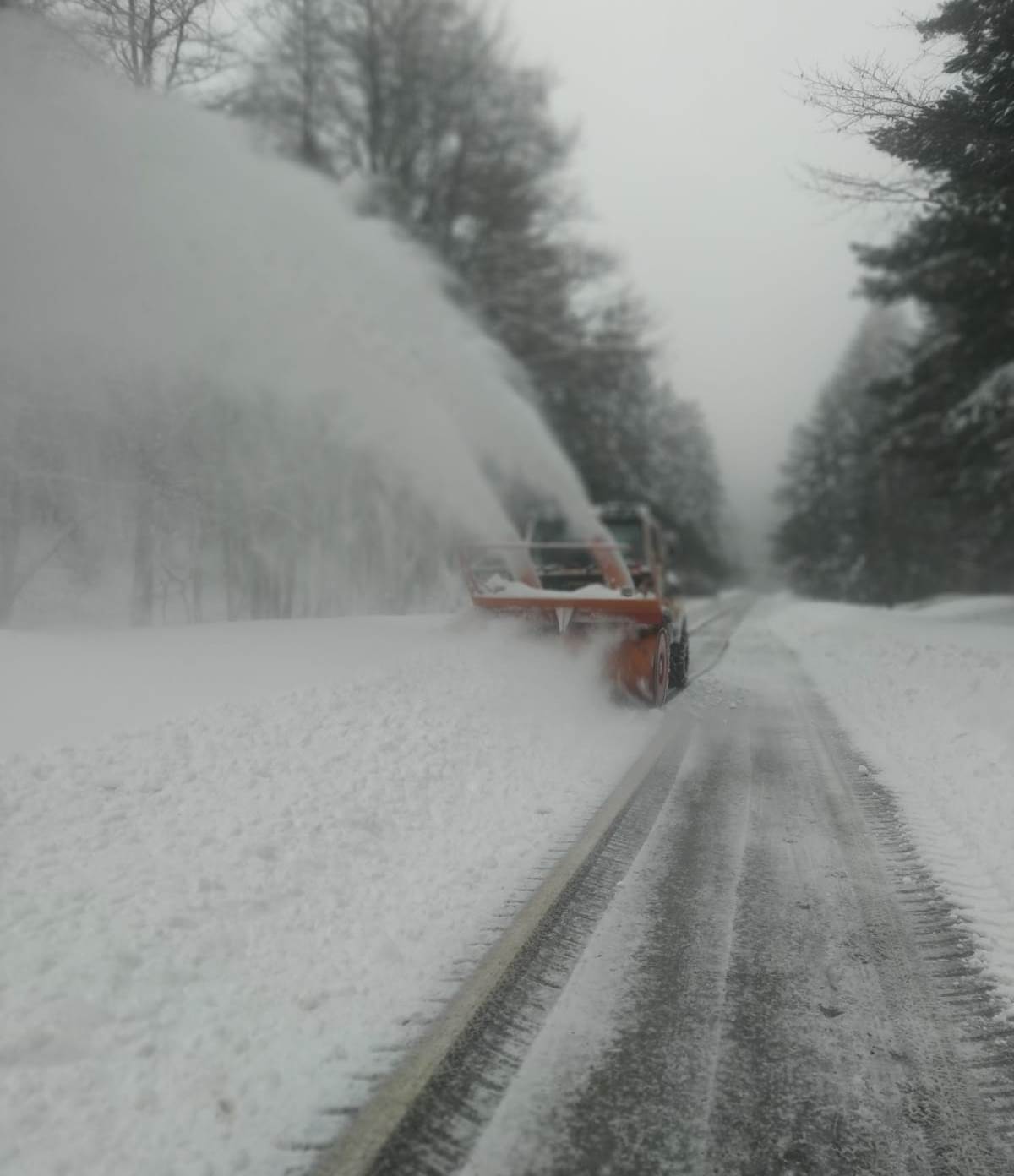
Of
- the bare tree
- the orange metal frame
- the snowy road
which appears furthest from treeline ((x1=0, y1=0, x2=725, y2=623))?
the snowy road

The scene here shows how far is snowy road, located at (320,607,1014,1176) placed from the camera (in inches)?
96.3

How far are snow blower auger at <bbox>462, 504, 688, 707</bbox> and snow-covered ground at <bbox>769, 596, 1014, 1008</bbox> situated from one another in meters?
2.15

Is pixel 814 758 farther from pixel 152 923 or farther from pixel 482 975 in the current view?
pixel 152 923

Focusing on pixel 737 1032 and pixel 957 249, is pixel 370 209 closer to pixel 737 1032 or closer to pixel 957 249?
pixel 957 249

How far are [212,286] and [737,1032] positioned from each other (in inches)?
384

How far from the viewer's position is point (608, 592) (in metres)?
9.44

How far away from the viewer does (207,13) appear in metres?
9.50

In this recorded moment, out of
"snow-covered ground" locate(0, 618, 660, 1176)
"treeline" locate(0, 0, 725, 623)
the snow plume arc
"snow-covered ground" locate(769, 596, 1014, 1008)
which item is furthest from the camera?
"treeline" locate(0, 0, 725, 623)

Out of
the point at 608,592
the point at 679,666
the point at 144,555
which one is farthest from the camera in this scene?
the point at 144,555

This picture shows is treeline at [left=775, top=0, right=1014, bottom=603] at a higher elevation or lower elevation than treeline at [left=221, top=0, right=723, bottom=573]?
lower

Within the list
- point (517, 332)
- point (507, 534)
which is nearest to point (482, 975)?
point (507, 534)

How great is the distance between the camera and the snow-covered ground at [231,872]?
8.46ft

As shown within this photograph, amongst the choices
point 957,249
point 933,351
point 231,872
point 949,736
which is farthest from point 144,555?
point 933,351

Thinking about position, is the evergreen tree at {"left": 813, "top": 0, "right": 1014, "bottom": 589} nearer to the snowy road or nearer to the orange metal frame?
the orange metal frame
